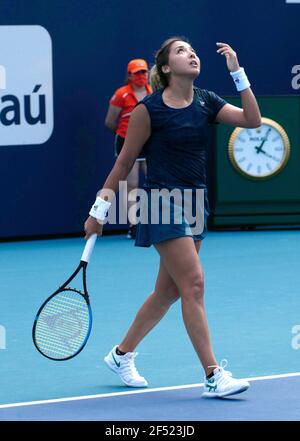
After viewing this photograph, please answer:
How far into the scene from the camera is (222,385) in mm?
6309

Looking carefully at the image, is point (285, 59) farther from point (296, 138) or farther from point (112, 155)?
point (112, 155)

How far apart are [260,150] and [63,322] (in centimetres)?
646

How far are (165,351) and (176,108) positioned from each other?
A: 1.66m

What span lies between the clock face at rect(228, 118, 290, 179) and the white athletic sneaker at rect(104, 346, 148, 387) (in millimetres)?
5924

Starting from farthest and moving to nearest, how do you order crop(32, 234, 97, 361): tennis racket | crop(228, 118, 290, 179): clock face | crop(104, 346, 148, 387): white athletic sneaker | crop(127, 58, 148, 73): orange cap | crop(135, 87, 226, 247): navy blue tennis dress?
crop(228, 118, 290, 179): clock face → crop(127, 58, 148, 73): orange cap → crop(104, 346, 148, 387): white athletic sneaker → crop(135, 87, 226, 247): navy blue tennis dress → crop(32, 234, 97, 361): tennis racket

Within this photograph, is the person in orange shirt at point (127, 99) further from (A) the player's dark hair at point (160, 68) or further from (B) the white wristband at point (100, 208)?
(B) the white wristband at point (100, 208)

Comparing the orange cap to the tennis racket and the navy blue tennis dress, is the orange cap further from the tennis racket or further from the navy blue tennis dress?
the tennis racket

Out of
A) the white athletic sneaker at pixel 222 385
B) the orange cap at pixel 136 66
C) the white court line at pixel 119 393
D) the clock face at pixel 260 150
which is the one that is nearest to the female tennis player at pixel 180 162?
the white athletic sneaker at pixel 222 385

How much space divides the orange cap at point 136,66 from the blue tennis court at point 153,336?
5.18ft

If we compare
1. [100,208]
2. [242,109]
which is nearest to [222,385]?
[100,208]

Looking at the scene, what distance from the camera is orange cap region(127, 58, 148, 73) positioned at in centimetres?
1179

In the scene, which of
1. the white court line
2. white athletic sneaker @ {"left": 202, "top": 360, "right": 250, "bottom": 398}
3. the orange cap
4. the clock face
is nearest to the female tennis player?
white athletic sneaker @ {"left": 202, "top": 360, "right": 250, "bottom": 398}

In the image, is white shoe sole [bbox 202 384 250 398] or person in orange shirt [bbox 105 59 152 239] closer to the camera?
white shoe sole [bbox 202 384 250 398]

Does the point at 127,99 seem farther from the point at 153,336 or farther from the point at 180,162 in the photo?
the point at 180,162
